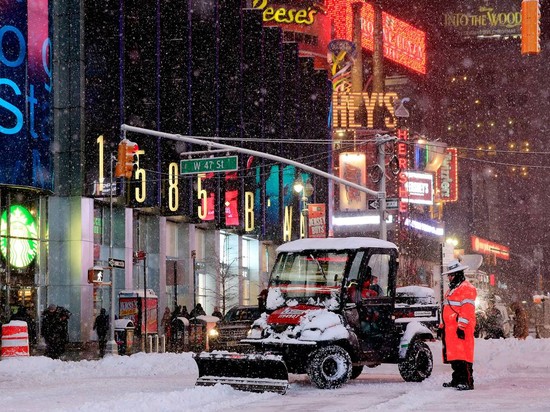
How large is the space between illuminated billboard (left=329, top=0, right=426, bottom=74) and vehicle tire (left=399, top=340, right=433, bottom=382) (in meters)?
78.1

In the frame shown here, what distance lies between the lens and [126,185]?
44.4 metres

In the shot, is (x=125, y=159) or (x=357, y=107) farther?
(x=357, y=107)

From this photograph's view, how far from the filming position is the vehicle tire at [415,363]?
1827 centimetres

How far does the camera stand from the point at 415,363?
722 inches

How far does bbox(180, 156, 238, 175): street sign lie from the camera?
96.1 ft

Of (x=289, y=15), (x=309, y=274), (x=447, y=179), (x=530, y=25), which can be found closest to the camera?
(x=309, y=274)

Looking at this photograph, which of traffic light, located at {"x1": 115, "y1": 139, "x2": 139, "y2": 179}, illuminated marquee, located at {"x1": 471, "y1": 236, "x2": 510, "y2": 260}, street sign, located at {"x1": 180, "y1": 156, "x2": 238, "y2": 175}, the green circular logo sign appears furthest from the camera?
illuminated marquee, located at {"x1": 471, "y1": 236, "x2": 510, "y2": 260}

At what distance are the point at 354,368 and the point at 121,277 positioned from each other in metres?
28.2

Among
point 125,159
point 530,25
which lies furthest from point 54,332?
point 530,25

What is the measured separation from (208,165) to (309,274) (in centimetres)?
1231

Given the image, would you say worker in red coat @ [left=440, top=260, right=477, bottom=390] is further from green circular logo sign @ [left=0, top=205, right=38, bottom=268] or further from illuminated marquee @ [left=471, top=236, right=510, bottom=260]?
illuminated marquee @ [left=471, top=236, right=510, bottom=260]

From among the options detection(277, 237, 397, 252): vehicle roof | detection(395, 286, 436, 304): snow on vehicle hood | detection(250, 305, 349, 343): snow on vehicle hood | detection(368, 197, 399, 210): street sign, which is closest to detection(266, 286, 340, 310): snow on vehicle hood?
detection(250, 305, 349, 343): snow on vehicle hood

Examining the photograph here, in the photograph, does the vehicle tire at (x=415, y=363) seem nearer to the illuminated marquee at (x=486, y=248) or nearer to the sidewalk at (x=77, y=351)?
the sidewalk at (x=77, y=351)

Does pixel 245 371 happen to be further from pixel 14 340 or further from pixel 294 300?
pixel 14 340
